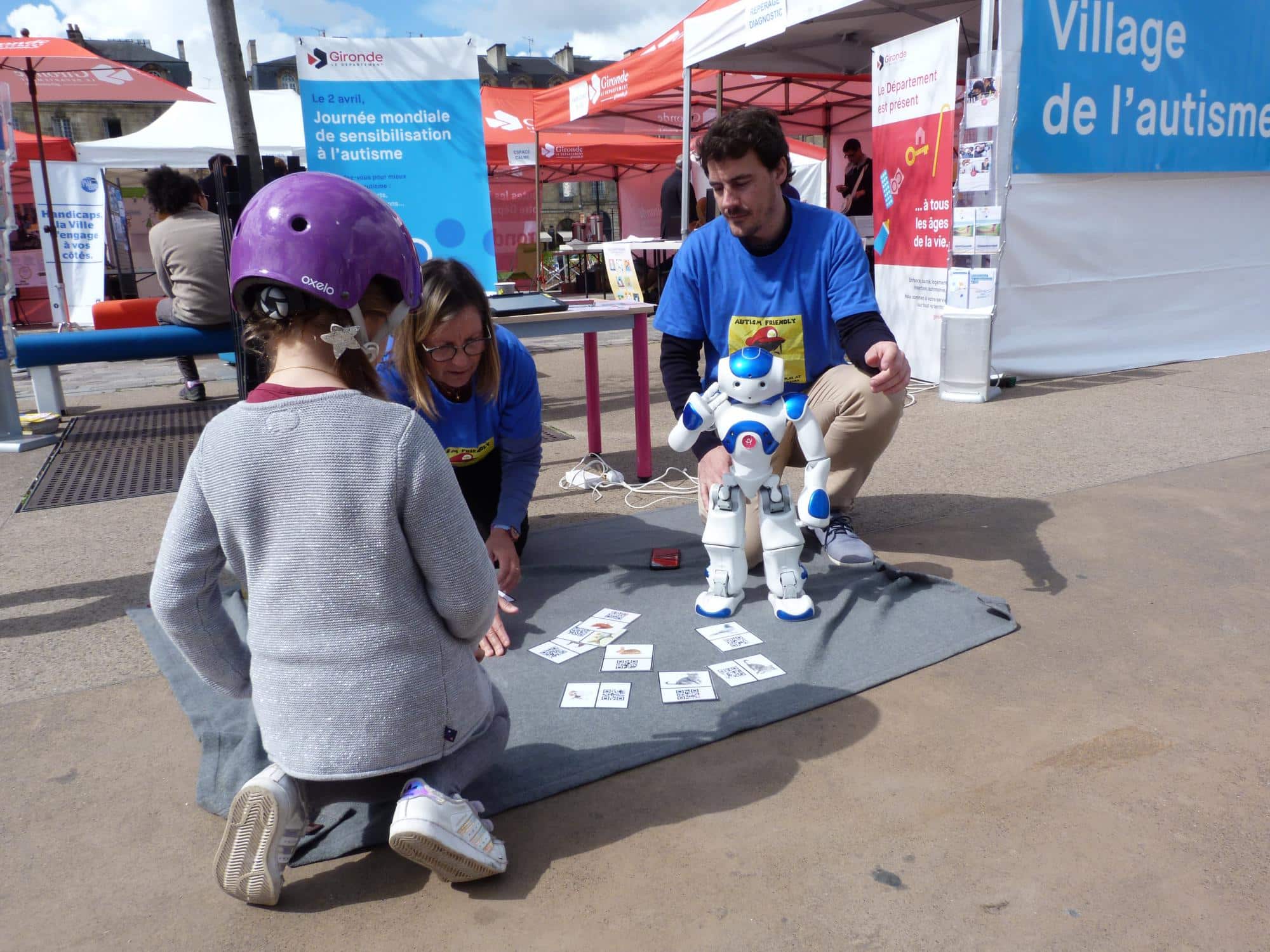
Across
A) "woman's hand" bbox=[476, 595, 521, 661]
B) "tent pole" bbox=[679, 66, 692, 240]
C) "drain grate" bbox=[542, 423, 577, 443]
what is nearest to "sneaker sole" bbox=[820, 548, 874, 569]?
"woman's hand" bbox=[476, 595, 521, 661]

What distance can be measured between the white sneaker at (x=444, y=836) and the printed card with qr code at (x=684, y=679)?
810mm

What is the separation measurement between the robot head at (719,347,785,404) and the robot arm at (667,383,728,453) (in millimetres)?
62

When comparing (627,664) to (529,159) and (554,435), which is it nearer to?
(554,435)

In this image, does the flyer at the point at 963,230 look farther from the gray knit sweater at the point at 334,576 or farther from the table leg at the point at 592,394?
the gray knit sweater at the point at 334,576

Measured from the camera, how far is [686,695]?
244 cm

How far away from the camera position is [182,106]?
12789 mm

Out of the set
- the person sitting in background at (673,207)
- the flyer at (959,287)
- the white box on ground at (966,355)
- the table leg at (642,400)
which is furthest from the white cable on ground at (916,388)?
the person sitting in background at (673,207)

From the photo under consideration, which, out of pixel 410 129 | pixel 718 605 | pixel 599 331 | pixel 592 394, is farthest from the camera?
pixel 592 394

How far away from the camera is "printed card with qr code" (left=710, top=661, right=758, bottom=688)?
251cm

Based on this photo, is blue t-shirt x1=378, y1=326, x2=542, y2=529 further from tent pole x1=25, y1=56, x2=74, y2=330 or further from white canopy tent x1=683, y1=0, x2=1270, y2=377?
tent pole x1=25, y1=56, x2=74, y2=330

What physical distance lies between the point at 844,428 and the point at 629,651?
1222mm

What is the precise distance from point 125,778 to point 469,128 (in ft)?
11.9

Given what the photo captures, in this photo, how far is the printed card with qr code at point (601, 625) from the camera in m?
2.88

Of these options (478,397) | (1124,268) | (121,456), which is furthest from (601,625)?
(1124,268)
